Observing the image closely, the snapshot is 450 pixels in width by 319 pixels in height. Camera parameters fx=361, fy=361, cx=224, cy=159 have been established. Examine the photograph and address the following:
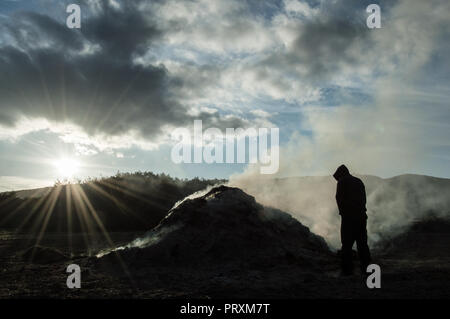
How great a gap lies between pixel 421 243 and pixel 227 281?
9016 millimetres

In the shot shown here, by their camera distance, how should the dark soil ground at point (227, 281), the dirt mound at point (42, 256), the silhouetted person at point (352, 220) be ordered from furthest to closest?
the dirt mound at point (42, 256)
the silhouetted person at point (352, 220)
the dark soil ground at point (227, 281)

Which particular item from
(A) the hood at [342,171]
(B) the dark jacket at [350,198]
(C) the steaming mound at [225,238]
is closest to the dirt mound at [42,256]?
(C) the steaming mound at [225,238]

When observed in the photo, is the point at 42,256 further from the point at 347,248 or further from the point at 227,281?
the point at 347,248

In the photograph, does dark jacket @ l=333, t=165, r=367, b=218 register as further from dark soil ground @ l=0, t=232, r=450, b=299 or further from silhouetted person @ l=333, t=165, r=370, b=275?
dark soil ground @ l=0, t=232, r=450, b=299

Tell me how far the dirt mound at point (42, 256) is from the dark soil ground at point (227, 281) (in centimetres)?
4

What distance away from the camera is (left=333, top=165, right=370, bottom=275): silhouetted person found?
7086 mm

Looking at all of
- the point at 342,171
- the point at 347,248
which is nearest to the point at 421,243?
the point at 342,171

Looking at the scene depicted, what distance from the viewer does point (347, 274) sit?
686cm

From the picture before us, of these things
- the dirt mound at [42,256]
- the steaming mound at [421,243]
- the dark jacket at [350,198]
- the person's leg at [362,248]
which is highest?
the dark jacket at [350,198]

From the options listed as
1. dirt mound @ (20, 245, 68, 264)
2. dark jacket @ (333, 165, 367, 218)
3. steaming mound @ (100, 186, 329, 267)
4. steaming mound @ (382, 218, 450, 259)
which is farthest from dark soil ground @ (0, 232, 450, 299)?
steaming mound @ (382, 218, 450, 259)

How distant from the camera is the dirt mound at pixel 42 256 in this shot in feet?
28.3

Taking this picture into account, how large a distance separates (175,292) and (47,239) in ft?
32.8

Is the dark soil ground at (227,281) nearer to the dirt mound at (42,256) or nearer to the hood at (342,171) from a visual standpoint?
the dirt mound at (42,256)

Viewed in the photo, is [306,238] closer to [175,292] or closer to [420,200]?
[175,292]
